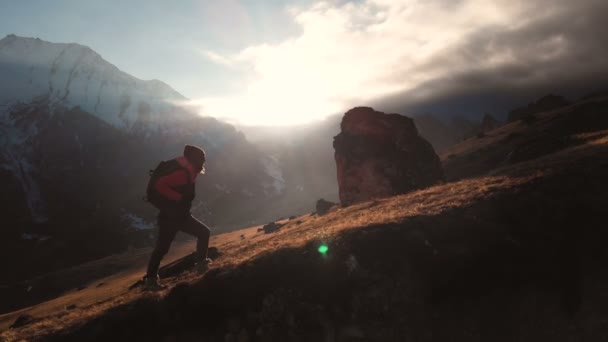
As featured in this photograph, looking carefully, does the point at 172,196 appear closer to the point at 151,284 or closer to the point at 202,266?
the point at 202,266

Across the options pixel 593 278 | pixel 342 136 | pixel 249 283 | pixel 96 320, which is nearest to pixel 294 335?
pixel 249 283

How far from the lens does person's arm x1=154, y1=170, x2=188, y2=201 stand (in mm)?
11867

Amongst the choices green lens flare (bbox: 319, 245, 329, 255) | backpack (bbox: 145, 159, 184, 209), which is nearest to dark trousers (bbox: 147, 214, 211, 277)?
backpack (bbox: 145, 159, 184, 209)

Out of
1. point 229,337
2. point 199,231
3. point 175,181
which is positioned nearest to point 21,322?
point 199,231

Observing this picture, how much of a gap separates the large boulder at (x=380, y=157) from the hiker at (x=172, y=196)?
123ft

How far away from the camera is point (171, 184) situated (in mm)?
12016

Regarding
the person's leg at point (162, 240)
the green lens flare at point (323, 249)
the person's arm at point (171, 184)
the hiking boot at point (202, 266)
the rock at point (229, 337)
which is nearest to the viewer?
the rock at point (229, 337)

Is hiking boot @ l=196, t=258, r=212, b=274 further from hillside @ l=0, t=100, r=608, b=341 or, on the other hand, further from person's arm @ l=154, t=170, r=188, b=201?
person's arm @ l=154, t=170, r=188, b=201

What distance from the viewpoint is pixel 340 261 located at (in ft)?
35.8

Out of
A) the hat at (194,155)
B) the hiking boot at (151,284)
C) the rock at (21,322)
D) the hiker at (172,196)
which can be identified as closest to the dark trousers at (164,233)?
Result: the hiker at (172,196)

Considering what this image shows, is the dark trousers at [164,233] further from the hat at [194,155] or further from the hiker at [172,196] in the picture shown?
the hat at [194,155]

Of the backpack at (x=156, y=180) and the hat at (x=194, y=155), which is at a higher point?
the hat at (x=194, y=155)

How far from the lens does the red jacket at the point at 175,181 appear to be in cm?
1188

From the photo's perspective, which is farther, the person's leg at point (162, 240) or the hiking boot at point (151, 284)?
the person's leg at point (162, 240)
